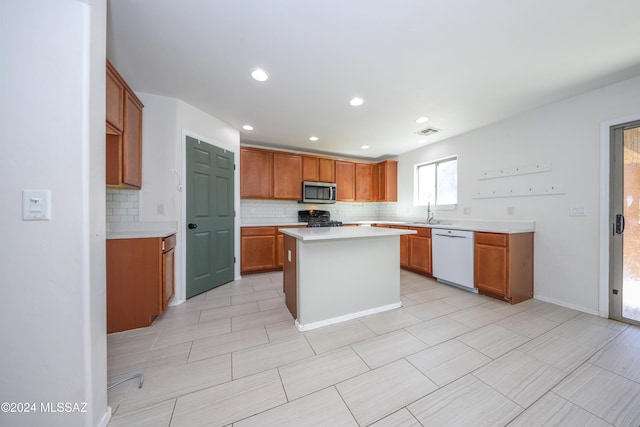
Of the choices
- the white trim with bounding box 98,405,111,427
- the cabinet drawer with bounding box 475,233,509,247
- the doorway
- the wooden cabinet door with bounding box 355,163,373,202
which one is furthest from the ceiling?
the white trim with bounding box 98,405,111,427

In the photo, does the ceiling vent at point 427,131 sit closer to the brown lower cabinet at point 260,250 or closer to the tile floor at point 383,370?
the tile floor at point 383,370

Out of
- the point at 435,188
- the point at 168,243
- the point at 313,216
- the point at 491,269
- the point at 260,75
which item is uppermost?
the point at 260,75

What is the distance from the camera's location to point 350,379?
1396 mm

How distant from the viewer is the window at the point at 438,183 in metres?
3.86

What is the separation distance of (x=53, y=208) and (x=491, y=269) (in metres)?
3.85

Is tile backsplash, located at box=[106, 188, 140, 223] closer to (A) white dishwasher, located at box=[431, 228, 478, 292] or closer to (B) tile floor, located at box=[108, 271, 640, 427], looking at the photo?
(B) tile floor, located at box=[108, 271, 640, 427]

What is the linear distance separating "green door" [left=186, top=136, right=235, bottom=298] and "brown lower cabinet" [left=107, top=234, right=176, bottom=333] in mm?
678

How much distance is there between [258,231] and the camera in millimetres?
3740

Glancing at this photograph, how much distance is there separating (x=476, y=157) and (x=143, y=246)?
4581mm

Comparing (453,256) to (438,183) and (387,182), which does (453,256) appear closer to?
(438,183)

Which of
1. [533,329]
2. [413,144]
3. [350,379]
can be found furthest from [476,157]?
[350,379]

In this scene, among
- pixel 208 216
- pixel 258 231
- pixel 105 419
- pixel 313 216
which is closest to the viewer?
pixel 105 419

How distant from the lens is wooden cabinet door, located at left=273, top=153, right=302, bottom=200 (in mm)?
4121

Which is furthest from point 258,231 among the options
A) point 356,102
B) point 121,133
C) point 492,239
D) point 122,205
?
point 492,239
